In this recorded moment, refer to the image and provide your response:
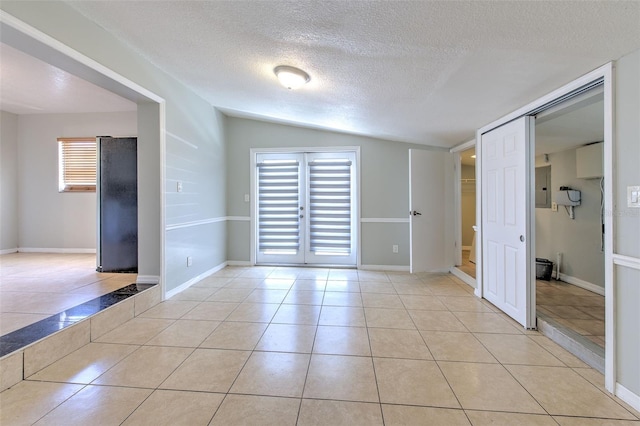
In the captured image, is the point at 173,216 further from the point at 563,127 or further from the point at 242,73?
the point at 563,127

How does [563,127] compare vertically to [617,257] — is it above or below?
above

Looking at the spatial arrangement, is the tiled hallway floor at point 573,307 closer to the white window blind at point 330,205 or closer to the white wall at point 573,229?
the white wall at point 573,229

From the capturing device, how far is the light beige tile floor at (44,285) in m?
2.19

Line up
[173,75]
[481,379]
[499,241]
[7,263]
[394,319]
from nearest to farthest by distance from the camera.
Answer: [481,379], [394,319], [499,241], [173,75], [7,263]

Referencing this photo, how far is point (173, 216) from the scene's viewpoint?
3.13 meters

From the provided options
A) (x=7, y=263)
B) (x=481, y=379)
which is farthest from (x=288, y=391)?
(x=7, y=263)

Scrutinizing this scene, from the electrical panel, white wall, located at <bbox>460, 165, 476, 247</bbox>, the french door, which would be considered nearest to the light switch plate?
the electrical panel

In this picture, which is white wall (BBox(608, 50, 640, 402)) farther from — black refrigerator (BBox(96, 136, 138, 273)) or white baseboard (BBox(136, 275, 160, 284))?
black refrigerator (BBox(96, 136, 138, 273))

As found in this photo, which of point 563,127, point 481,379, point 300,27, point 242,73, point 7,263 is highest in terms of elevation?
point 242,73

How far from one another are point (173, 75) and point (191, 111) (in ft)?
1.67

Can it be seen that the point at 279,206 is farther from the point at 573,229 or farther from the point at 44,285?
the point at 573,229

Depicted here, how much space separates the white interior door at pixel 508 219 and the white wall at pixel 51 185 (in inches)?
214

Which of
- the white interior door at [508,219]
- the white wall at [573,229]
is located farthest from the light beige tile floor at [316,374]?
the white wall at [573,229]

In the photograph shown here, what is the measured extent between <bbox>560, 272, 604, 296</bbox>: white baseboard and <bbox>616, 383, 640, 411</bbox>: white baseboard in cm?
223
